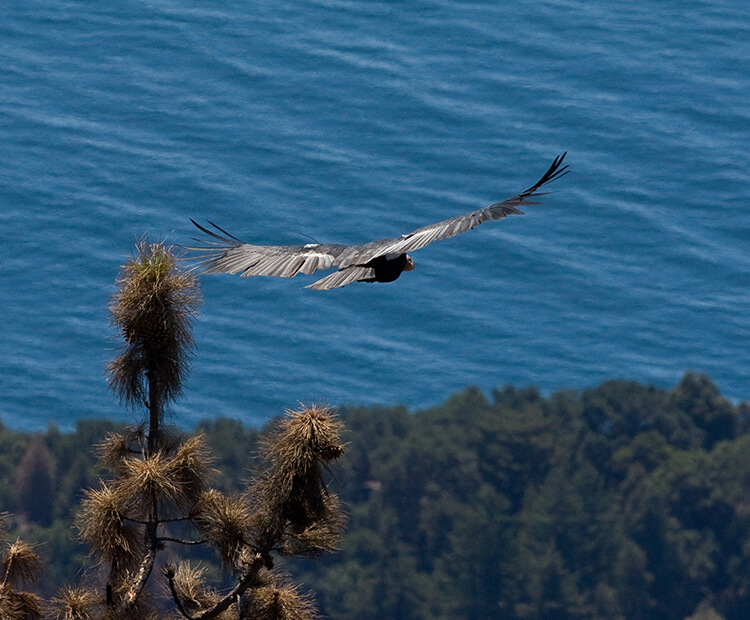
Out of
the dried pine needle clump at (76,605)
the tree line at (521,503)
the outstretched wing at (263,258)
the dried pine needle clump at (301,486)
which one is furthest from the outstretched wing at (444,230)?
the tree line at (521,503)

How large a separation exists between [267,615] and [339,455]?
1879 millimetres

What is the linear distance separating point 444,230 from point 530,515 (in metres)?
121

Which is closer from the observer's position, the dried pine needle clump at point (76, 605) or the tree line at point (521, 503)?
the dried pine needle clump at point (76, 605)

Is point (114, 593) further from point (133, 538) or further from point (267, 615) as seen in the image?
point (267, 615)

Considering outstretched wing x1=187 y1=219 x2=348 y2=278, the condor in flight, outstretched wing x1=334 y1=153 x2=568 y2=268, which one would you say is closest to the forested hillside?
outstretched wing x1=187 y1=219 x2=348 y2=278

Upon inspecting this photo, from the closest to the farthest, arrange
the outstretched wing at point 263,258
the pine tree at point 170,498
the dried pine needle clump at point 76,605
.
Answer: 1. the pine tree at point 170,498
2. the dried pine needle clump at point 76,605
3. the outstretched wing at point 263,258

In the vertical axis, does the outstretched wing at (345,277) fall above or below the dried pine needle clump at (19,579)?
above

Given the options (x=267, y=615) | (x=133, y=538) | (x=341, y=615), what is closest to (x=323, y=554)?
(x=267, y=615)

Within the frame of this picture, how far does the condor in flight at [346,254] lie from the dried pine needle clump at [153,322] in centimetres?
250

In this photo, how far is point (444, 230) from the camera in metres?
18.0

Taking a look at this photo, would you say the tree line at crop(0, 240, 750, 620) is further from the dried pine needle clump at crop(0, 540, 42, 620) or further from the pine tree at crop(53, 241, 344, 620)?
the pine tree at crop(53, 241, 344, 620)

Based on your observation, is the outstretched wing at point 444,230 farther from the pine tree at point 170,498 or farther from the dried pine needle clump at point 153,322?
the pine tree at point 170,498

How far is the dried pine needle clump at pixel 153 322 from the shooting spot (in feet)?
48.7

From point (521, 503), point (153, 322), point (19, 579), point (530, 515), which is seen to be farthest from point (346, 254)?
point (521, 503)
